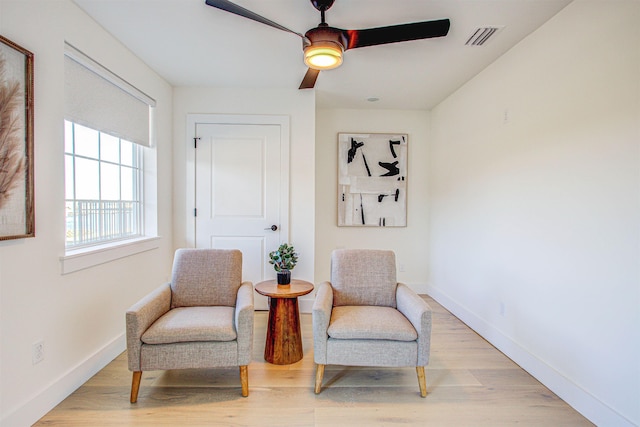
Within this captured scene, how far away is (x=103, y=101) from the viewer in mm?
2438

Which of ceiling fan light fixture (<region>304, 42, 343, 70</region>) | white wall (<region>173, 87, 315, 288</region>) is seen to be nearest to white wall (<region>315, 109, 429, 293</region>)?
white wall (<region>173, 87, 315, 288</region>)

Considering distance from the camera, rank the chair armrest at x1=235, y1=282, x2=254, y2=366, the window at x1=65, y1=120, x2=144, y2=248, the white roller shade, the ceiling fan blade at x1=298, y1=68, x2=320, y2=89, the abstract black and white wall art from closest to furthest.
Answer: the chair armrest at x1=235, y1=282, x2=254, y2=366
the white roller shade
the window at x1=65, y1=120, x2=144, y2=248
the ceiling fan blade at x1=298, y1=68, x2=320, y2=89
the abstract black and white wall art

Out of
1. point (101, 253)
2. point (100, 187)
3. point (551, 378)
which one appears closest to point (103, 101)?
point (100, 187)

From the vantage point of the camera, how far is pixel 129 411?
Answer: 1.92 m

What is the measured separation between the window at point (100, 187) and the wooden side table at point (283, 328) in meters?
1.35

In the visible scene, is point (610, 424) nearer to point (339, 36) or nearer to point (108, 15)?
point (339, 36)

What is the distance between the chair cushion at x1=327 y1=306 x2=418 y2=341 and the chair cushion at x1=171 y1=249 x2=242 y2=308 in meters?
0.83

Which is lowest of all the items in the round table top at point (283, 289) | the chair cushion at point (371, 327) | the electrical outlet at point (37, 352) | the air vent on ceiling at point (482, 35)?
the electrical outlet at point (37, 352)

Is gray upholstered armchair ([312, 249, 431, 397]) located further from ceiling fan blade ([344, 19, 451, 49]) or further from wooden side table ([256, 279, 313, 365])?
ceiling fan blade ([344, 19, 451, 49])

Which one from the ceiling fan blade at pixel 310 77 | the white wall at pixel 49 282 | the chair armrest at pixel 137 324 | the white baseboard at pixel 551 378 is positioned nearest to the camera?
the white wall at pixel 49 282

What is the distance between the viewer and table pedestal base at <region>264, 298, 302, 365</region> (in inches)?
97.3

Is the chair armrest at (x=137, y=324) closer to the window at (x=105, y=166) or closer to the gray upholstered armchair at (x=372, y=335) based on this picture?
the window at (x=105, y=166)

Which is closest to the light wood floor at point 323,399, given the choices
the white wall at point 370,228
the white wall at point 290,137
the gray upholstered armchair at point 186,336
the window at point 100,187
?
the gray upholstered armchair at point 186,336

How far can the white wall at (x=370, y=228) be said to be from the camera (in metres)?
4.34
